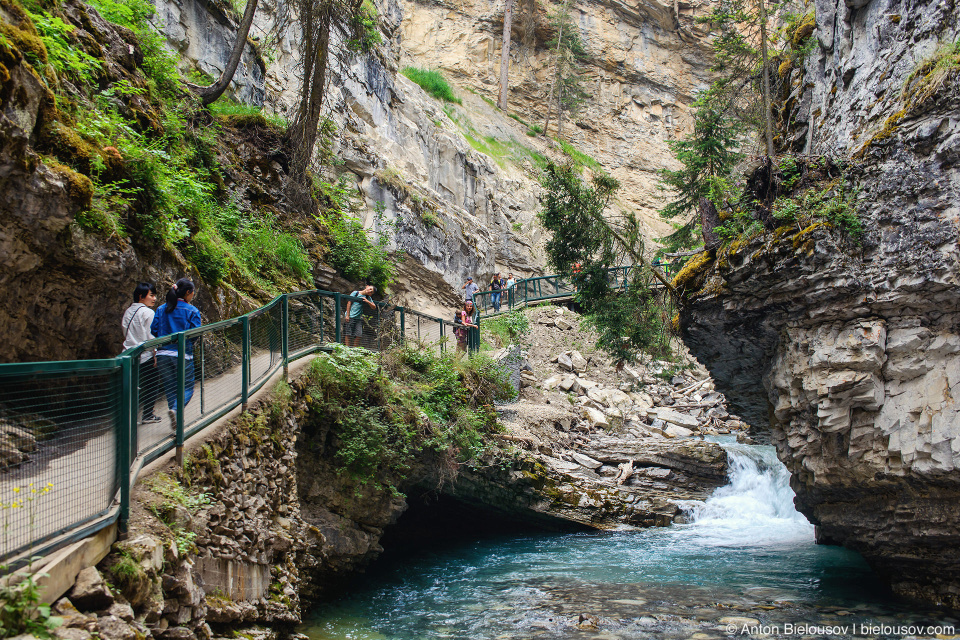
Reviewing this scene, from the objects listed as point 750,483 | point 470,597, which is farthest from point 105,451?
point 750,483

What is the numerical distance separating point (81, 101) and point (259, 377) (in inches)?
166

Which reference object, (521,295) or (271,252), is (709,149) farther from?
(271,252)

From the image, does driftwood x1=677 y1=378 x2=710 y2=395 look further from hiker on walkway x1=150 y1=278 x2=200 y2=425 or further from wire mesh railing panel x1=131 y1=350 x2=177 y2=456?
wire mesh railing panel x1=131 y1=350 x2=177 y2=456

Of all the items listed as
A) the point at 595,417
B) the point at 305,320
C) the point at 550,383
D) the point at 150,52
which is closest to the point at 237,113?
the point at 150,52

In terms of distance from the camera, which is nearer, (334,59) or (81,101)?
(81,101)

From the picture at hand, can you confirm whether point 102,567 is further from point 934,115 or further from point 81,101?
point 934,115

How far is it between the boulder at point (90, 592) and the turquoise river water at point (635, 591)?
403 centimetres

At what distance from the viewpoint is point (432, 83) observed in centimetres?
3381

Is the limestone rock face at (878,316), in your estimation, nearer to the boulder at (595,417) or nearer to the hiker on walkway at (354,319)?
the hiker on walkway at (354,319)

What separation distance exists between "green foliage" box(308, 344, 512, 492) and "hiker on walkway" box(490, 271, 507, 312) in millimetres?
10663

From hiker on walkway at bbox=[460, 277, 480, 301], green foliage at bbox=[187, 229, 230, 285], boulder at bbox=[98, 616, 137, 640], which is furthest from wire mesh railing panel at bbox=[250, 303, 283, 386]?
hiker on walkway at bbox=[460, 277, 480, 301]

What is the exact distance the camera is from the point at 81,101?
766 cm

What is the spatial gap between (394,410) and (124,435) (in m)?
5.99

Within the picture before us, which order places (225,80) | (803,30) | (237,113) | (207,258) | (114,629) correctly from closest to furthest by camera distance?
(114,629), (207,258), (803,30), (225,80), (237,113)
